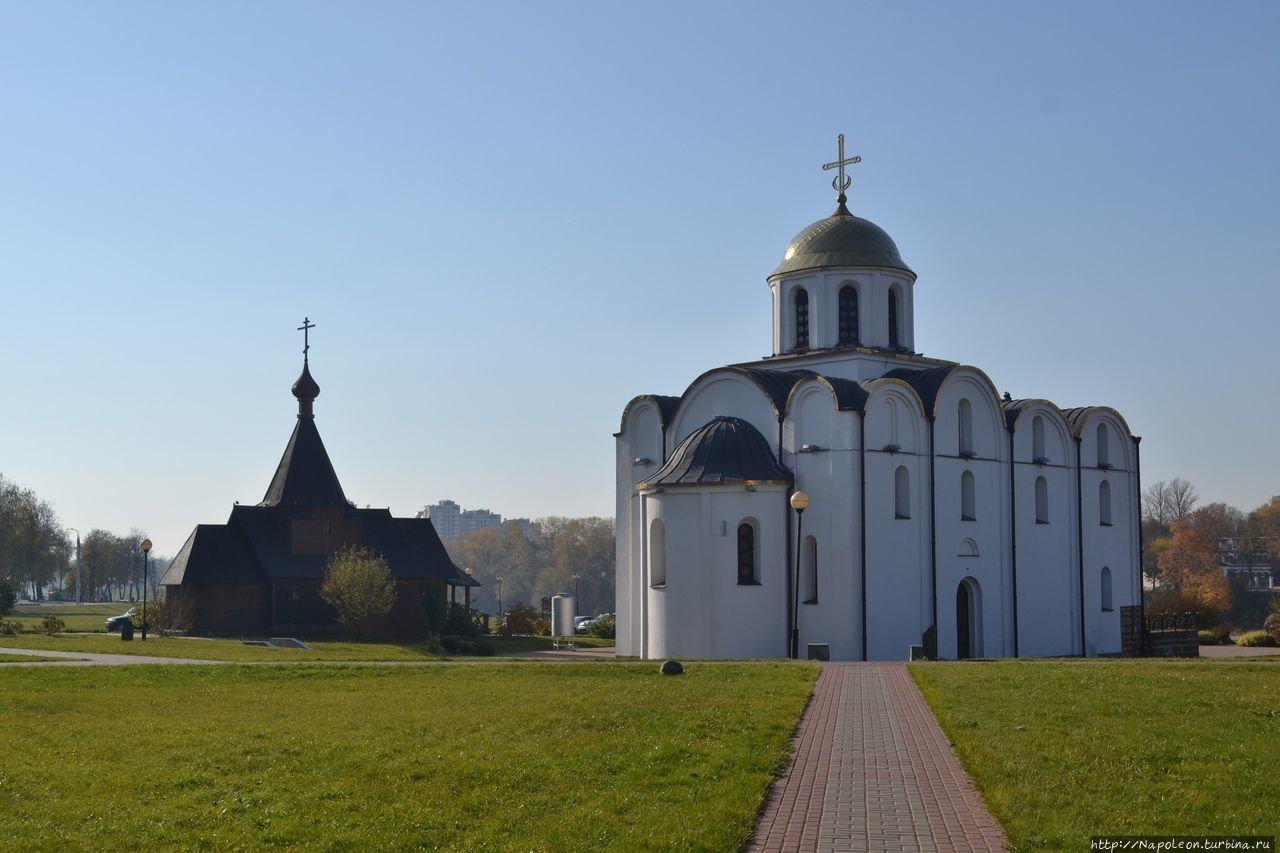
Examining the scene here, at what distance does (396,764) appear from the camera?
13.7 metres

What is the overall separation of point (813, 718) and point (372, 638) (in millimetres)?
30713

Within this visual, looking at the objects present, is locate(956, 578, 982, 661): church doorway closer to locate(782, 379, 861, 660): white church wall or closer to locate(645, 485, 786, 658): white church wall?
locate(782, 379, 861, 660): white church wall

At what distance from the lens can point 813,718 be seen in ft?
57.5

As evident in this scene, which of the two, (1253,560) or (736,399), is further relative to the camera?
(1253,560)

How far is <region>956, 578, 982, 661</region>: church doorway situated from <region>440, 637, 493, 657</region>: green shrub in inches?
523

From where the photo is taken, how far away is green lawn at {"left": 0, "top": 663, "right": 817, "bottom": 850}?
36.3ft

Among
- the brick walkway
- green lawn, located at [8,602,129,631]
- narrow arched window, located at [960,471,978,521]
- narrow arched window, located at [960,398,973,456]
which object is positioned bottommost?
green lawn, located at [8,602,129,631]

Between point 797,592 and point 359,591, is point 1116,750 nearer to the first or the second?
point 797,592

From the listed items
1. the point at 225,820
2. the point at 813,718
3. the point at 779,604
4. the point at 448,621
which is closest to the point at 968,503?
the point at 779,604

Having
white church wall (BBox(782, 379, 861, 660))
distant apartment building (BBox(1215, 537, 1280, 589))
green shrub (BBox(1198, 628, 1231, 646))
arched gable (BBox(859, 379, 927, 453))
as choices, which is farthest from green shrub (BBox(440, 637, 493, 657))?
distant apartment building (BBox(1215, 537, 1280, 589))

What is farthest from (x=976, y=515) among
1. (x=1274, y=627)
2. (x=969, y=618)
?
(x=1274, y=627)

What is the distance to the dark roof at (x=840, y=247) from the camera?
131ft

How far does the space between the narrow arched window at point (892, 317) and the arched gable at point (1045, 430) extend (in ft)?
12.9

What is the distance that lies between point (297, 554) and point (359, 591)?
207 inches
